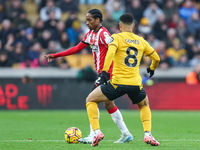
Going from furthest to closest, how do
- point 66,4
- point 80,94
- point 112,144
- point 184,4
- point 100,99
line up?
point 184,4 < point 66,4 < point 80,94 < point 112,144 < point 100,99

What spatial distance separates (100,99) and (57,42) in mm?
10682

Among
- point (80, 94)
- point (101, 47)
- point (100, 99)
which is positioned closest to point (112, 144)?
point (100, 99)

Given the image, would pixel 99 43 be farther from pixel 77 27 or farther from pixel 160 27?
pixel 160 27

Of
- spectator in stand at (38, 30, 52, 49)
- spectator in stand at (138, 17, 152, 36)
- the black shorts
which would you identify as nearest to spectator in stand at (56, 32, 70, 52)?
spectator in stand at (38, 30, 52, 49)

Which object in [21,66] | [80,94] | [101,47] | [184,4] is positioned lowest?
[80,94]

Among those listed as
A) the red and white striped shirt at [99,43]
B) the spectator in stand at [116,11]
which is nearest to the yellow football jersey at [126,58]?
the red and white striped shirt at [99,43]

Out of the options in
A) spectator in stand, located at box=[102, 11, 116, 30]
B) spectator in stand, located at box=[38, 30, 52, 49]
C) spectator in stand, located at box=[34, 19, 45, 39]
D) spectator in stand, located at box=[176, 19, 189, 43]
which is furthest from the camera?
spectator in stand, located at box=[176, 19, 189, 43]

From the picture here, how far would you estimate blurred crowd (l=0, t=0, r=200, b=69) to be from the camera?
612 inches

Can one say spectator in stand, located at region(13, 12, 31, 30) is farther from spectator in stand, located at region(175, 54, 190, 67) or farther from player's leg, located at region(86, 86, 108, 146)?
player's leg, located at region(86, 86, 108, 146)

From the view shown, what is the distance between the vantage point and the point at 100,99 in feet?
19.1

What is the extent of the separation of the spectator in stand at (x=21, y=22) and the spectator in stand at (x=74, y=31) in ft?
5.98

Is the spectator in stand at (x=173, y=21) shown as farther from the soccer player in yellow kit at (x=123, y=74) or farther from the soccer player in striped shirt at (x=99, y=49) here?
the soccer player in yellow kit at (x=123, y=74)

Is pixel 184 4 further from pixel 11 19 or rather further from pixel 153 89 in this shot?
pixel 11 19

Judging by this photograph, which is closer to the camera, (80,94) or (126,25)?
(126,25)
